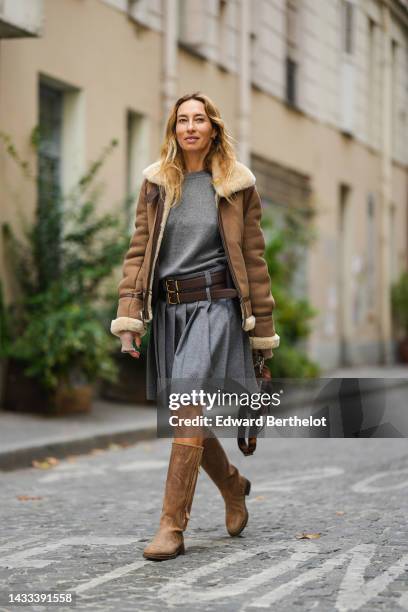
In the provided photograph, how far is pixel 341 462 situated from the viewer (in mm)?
9062

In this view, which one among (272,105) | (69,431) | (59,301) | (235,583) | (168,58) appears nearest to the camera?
(235,583)

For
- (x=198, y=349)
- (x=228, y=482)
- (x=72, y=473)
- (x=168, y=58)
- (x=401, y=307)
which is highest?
(x=168, y=58)

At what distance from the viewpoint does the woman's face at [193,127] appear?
17.7 ft

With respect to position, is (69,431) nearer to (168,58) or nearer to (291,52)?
(168,58)

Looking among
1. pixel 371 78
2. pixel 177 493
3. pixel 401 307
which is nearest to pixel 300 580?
pixel 177 493

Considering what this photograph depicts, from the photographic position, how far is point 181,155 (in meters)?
5.50

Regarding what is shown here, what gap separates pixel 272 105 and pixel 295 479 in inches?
459

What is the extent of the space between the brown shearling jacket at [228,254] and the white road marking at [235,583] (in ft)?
2.88

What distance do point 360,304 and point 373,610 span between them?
19.3 m

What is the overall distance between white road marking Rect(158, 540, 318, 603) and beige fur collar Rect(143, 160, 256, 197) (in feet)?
4.99

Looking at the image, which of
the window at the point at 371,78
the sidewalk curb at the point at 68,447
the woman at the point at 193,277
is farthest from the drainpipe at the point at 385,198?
the woman at the point at 193,277

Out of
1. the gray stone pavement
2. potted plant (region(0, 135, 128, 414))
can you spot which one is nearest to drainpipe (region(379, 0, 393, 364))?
the gray stone pavement

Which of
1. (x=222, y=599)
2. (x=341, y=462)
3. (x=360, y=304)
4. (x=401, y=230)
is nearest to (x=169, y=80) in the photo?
(x=341, y=462)

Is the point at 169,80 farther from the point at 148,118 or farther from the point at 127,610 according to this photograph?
the point at 127,610
